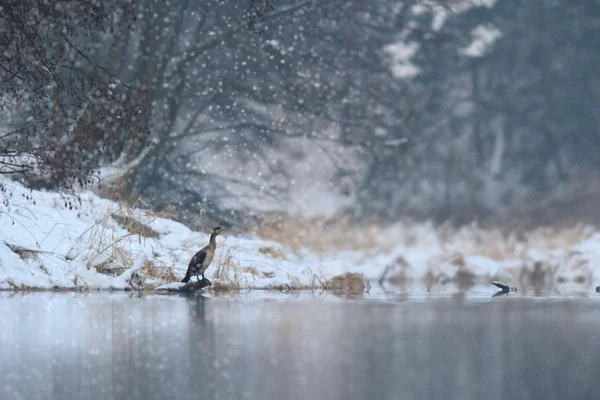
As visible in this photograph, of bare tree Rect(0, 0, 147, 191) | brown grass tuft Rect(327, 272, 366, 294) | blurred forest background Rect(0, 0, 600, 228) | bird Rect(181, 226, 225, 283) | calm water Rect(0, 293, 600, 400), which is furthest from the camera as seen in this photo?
blurred forest background Rect(0, 0, 600, 228)

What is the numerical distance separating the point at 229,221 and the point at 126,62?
3533 millimetres

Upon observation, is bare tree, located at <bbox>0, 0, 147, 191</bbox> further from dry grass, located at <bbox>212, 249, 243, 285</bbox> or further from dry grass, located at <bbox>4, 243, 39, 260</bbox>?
dry grass, located at <bbox>212, 249, 243, 285</bbox>

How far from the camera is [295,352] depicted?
4.28m

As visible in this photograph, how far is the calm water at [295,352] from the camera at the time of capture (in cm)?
323

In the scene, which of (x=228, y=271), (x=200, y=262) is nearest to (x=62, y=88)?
(x=200, y=262)

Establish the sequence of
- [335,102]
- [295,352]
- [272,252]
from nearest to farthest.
Result: 1. [295,352]
2. [272,252]
3. [335,102]

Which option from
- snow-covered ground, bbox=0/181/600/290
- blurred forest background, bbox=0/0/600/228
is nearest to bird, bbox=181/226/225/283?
snow-covered ground, bbox=0/181/600/290

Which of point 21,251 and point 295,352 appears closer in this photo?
point 295,352

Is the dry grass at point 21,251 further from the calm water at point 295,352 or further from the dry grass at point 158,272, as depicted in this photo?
the calm water at point 295,352

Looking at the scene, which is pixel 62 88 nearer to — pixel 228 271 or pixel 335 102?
pixel 228 271

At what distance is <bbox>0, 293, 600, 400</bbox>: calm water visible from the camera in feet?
10.6

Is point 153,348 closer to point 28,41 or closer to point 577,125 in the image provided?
point 28,41

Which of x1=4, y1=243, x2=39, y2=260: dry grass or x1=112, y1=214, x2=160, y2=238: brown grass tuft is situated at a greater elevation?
x1=112, y1=214, x2=160, y2=238: brown grass tuft

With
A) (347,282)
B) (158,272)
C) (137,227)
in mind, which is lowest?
(347,282)
